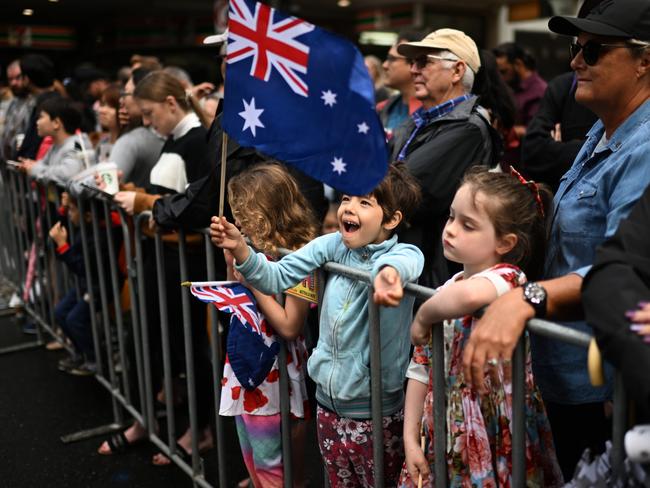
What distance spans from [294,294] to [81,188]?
2.30 meters

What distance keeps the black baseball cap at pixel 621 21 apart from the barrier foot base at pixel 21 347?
5.45 meters

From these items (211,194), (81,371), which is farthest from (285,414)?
(81,371)

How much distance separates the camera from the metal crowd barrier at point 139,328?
1937 mm

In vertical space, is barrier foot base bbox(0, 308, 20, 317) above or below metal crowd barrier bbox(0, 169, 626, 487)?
below

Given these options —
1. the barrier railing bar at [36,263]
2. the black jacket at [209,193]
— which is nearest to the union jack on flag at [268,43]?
the black jacket at [209,193]

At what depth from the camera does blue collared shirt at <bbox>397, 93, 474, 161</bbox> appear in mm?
3610

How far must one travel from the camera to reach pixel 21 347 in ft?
20.7

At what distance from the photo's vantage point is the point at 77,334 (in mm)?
5203

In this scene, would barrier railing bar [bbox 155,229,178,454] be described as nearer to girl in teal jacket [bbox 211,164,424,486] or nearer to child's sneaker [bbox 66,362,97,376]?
girl in teal jacket [bbox 211,164,424,486]

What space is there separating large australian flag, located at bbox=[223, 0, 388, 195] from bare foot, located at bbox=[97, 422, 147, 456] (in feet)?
8.80

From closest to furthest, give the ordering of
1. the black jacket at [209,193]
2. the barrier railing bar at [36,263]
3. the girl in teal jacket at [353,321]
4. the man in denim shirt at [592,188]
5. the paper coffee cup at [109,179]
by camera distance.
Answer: the man in denim shirt at [592,188] → the girl in teal jacket at [353,321] → the black jacket at [209,193] → the paper coffee cup at [109,179] → the barrier railing bar at [36,263]

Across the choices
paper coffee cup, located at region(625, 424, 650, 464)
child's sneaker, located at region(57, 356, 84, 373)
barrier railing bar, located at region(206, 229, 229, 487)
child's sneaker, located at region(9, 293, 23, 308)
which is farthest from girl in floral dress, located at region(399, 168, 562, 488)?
child's sneaker, located at region(9, 293, 23, 308)

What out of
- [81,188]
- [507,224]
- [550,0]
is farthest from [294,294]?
[550,0]

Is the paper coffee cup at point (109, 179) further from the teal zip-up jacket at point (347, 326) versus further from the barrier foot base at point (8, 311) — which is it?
the barrier foot base at point (8, 311)
